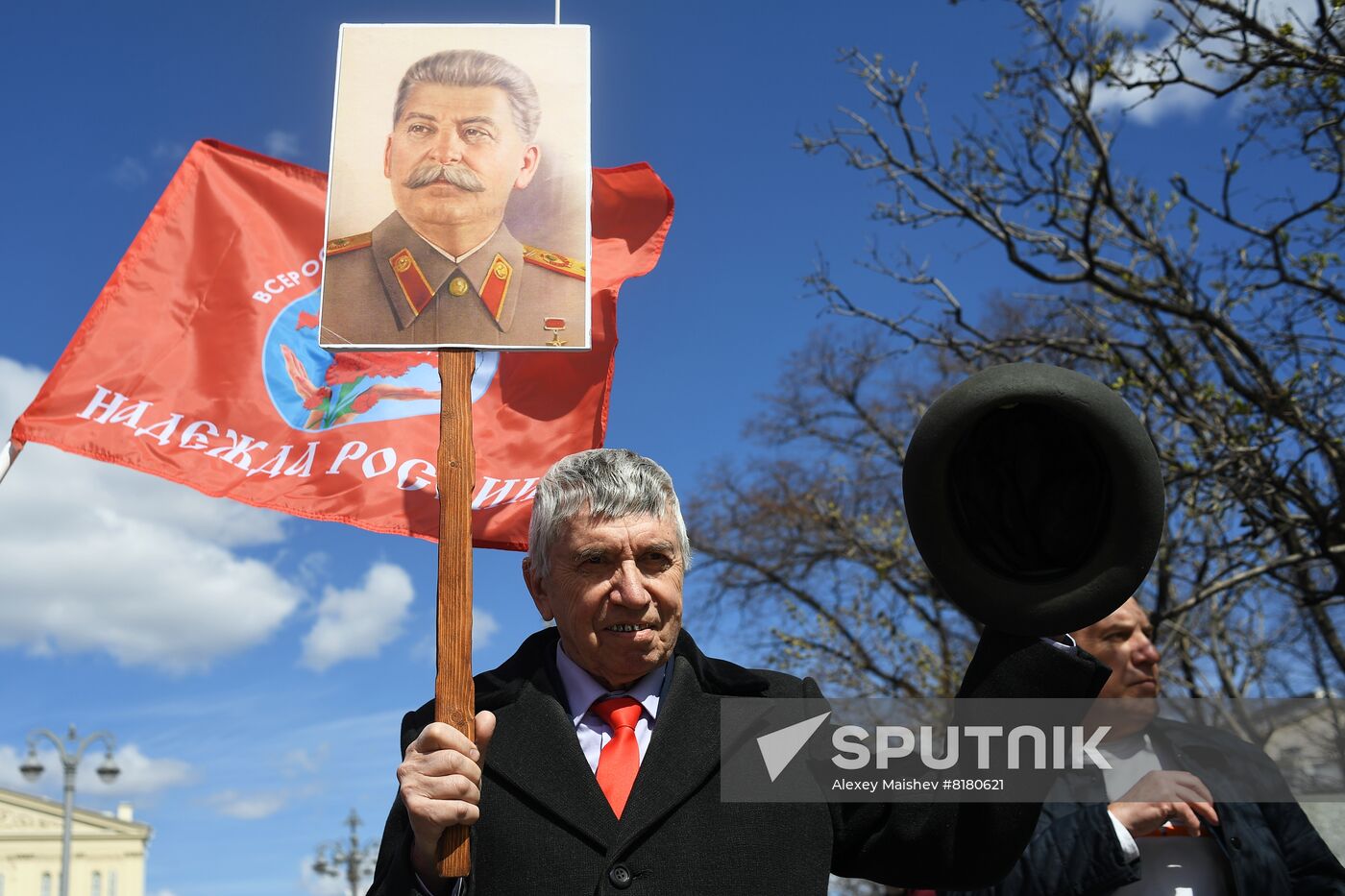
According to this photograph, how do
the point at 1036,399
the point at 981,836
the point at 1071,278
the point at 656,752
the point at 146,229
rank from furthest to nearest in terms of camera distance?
the point at 1071,278, the point at 146,229, the point at 656,752, the point at 981,836, the point at 1036,399

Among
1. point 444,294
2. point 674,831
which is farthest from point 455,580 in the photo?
point 444,294

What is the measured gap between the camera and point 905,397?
16.5m

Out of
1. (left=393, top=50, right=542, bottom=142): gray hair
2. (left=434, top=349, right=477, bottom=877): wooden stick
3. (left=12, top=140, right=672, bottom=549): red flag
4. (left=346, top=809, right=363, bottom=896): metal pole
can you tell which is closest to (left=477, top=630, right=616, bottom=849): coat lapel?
(left=434, top=349, right=477, bottom=877): wooden stick

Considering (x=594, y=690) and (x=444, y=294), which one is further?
A: (x=444, y=294)

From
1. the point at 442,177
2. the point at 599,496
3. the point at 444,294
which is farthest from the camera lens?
the point at 442,177

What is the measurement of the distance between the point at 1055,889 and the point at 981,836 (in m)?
1.04

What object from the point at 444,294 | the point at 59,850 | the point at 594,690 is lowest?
the point at 594,690

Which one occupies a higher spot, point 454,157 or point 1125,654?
point 454,157

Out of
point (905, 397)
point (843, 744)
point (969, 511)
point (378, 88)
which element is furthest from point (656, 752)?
point (905, 397)

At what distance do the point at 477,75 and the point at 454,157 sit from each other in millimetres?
228

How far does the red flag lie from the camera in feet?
17.9

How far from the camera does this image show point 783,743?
2.90 meters

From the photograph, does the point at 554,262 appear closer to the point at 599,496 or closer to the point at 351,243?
the point at 351,243

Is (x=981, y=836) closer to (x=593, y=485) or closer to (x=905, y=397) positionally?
(x=593, y=485)
